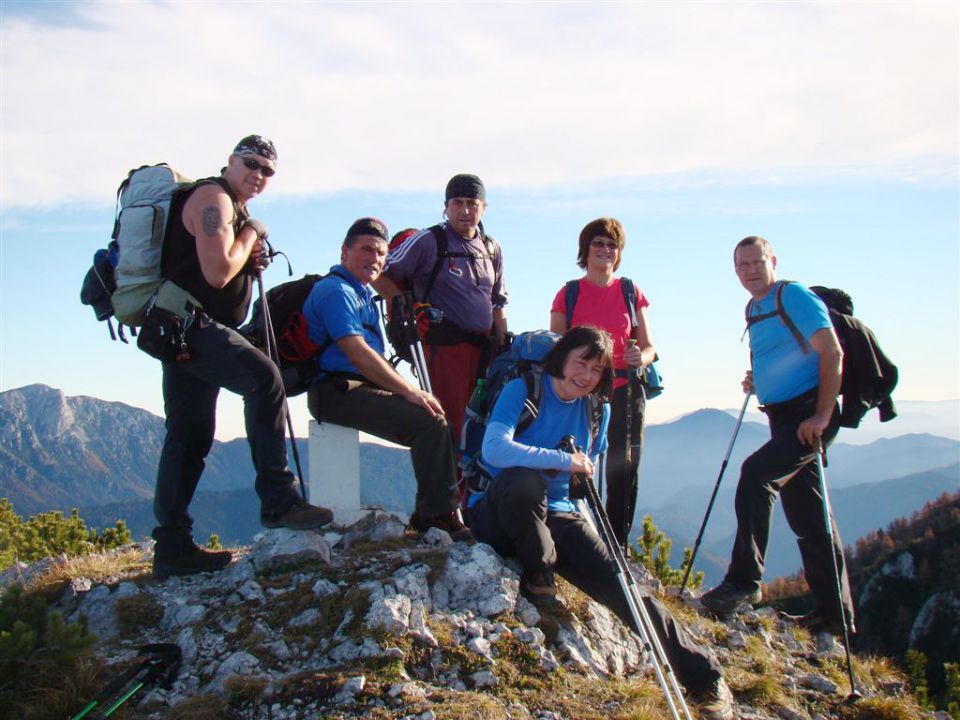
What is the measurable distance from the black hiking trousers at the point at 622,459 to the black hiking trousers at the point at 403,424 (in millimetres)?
1690

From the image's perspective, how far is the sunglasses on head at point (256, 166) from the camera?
599 centimetres

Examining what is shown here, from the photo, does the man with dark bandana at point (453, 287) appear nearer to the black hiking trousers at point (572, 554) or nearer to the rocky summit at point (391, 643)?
the rocky summit at point (391, 643)

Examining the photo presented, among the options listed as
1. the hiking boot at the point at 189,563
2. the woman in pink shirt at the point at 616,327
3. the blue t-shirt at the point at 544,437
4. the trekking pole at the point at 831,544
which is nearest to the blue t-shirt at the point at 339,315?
the blue t-shirt at the point at 544,437

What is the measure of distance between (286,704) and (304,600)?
1.17m

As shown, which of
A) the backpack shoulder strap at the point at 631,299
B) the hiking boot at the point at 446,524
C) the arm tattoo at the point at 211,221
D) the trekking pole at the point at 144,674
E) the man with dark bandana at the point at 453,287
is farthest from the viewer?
the backpack shoulder strap at the point at 631,299

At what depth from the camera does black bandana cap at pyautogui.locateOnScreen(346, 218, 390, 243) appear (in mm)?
6934

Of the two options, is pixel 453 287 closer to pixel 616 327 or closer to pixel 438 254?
pixel 438 254

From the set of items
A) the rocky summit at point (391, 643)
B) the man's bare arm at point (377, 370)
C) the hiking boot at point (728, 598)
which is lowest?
the hiking boot at point (728, 598)

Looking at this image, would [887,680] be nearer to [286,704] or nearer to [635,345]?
[635,345]

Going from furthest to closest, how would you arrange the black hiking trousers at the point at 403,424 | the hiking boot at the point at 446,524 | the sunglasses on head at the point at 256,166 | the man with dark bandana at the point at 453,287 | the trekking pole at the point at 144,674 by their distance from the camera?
the man with dark bandana at the point at 453,287 < the hiking boot at the point at 446,524 < the black hiking trousers at the point at 403,424 < the sunglasses on head at the point at 256,166 < the trekking pole at the point at 144,674

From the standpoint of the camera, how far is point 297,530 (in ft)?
22.2

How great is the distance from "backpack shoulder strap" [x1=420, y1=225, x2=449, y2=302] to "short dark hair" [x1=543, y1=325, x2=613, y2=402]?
176 cm

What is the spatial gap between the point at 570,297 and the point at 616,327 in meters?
0.53

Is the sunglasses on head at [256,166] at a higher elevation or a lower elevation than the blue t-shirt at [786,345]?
higher
